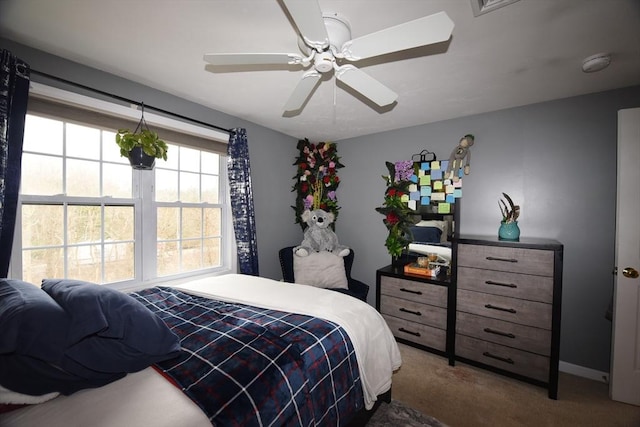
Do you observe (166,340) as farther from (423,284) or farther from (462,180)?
(462,180)

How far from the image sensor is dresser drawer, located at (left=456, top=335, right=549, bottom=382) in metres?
2.05

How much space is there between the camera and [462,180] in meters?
2.77

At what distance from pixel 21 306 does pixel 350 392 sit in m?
1.39

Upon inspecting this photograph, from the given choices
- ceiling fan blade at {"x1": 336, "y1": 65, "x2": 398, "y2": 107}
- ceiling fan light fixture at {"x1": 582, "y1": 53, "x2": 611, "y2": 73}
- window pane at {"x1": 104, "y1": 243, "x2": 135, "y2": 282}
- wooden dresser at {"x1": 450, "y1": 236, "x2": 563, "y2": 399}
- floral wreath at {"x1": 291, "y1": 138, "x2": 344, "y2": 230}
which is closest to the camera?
ceiling fan blade at {"x1": 336, "y1": 65, "x2": 398, "y2": 107}

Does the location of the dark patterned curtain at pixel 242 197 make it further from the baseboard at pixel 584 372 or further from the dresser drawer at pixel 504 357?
the baseboard at pixel 584 372

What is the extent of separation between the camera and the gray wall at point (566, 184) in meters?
2.19

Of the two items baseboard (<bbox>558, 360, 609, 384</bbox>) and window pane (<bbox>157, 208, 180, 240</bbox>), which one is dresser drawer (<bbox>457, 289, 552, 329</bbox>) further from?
window pane (<bbox>157, 208, 180, 240</bbox>)

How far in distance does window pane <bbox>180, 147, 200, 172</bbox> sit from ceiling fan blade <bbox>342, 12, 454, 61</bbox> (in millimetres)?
1984

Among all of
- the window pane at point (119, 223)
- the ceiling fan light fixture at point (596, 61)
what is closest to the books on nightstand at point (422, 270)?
the ceiling fan light fixture at point (596, 61)

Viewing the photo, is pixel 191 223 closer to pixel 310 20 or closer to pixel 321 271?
pixel 321 271

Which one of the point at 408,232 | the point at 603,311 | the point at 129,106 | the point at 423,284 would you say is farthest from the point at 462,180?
the point at 129,106

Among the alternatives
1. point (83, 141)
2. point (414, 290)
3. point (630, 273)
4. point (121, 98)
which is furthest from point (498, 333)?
point (83, 141)

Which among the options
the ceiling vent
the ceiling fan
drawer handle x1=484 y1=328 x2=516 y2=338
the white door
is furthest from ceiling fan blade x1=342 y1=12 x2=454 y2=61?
drawer handle x1=484 y1=328 x2=516 y2=338

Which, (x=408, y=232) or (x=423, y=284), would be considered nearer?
(x=423, y=284)
